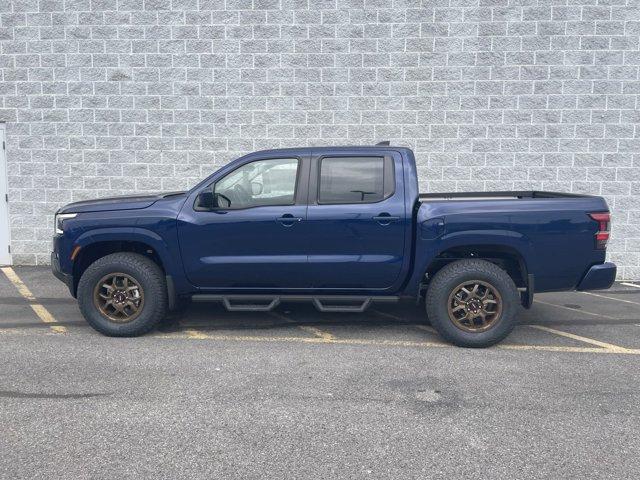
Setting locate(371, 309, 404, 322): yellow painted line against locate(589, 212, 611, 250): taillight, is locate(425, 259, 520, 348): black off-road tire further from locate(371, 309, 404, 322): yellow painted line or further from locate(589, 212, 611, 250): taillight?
locate(371, 309, 404, 322): yellow painted line

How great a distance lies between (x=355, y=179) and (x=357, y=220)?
1.49 ft

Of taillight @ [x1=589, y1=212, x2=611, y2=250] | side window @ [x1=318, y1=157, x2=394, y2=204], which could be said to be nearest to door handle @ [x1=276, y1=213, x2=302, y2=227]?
side window @ [x1=318, y1=157, x2=394, y2=204]

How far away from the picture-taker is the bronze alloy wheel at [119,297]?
222 inches

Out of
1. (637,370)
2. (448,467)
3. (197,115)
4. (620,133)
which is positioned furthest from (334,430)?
(620,133)

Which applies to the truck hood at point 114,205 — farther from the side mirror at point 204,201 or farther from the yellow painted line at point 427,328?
the yellow painted line at point 427,328

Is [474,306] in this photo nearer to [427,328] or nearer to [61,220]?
[427,328]

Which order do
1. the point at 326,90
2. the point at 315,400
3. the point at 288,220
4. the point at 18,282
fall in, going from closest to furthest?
the point at 315,400, the point at 288,220, the point at 18,282, the point at 326,90

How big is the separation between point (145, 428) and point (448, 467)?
1931 mm

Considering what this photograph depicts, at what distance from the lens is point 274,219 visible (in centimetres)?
547

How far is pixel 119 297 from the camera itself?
566 centimetres

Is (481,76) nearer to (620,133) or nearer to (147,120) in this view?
(620,133)

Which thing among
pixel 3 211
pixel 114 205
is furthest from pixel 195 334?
pixel 3 211

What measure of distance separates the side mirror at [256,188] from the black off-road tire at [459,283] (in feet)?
6.37

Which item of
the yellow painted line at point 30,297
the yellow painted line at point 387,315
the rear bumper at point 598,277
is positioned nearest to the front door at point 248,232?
the yellow painted line at point 387,315
